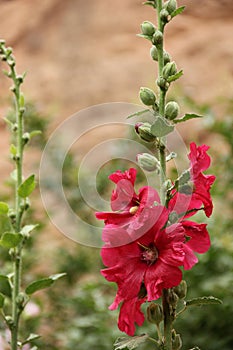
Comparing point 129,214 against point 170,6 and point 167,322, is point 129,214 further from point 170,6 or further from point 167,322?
point 170,6

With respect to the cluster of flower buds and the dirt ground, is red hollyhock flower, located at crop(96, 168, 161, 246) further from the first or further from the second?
the dirt ground

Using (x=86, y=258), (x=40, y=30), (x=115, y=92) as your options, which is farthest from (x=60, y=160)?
(x=40, y=30)

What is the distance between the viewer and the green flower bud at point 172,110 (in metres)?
0.65

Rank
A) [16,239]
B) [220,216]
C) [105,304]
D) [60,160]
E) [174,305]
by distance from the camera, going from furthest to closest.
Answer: [60,160] < [220,216] < [105,304] < [16,239] < [174,305]

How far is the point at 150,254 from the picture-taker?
627 mm

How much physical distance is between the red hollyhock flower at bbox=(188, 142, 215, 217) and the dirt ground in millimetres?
2512

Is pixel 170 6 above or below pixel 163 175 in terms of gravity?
above

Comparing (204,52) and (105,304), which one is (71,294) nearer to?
(105,304)

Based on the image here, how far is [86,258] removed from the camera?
2.17 metres

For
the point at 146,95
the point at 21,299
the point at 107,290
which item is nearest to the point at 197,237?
the point at 146,95

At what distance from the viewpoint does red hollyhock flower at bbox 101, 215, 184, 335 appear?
23.4 inches

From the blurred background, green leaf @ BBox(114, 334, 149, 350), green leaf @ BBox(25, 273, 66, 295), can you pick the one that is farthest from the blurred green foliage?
green leaf @ BBox(114, 334, 149, 350)

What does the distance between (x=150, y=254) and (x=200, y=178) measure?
0.08 metres

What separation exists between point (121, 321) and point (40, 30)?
115 inches
